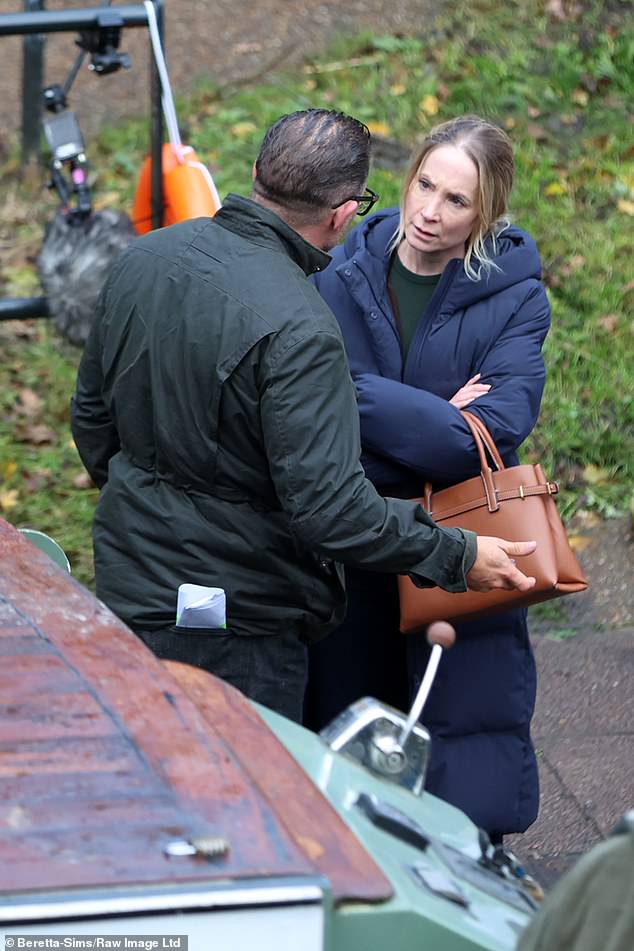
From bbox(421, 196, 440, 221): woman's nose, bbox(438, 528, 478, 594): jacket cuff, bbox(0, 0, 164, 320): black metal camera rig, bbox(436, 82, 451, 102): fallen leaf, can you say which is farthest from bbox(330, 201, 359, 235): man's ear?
bbox(436, 82, 451, 102): fallen leaf

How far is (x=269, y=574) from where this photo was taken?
9.39 ft

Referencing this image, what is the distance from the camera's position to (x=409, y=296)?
11.0 ft

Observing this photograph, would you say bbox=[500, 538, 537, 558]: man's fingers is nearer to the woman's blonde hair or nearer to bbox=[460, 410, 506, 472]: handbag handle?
bbox=[460, 410, 506, 472]: handbag handle

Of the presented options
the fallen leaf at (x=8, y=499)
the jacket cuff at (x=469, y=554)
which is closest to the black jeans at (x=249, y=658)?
the jacket cuff at (x=469, y=554)

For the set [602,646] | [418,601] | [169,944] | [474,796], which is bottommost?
[602,646]

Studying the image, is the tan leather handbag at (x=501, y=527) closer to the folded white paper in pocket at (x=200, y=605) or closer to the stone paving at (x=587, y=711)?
the folded white paper in pocket at (x=200, y=605)

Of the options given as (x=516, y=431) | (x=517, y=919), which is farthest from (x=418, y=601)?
(x=517, y=919)

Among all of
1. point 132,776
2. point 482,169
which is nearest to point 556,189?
point 482,169

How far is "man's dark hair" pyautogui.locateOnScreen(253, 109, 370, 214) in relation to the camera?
2.70 meters

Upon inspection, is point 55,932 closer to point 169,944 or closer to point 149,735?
point 169,944

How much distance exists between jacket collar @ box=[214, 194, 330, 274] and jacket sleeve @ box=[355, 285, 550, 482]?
1.64 ft

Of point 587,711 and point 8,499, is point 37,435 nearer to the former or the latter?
point 8,499

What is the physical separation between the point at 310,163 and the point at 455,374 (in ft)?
2.61

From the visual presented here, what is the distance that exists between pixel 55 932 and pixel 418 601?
171 cm
